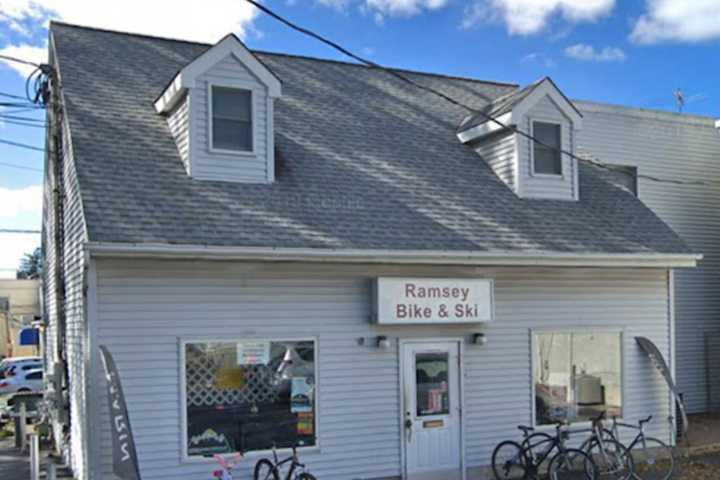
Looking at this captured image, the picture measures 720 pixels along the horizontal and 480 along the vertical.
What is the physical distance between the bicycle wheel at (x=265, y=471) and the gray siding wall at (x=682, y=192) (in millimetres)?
10004

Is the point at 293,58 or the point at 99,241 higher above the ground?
the point at 293,58

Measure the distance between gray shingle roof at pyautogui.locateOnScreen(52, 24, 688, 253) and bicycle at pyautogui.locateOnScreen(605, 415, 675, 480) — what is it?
2918mm

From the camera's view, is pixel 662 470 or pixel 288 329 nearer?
pixel 288 329

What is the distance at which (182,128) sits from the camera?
10.3m

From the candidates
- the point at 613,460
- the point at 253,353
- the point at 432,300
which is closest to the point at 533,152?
the point at 432,300

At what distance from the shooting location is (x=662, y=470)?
10953 mm

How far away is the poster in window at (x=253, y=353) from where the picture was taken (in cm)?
933

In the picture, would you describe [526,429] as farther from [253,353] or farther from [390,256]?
[253,353]

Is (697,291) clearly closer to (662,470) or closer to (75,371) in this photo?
(662,470)

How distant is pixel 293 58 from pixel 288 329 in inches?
281

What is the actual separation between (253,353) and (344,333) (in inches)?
52.2

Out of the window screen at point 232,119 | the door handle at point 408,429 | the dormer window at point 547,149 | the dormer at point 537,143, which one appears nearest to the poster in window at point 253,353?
the door handle at point 408,429

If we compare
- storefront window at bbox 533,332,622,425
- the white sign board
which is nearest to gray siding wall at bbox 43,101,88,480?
the white sign board

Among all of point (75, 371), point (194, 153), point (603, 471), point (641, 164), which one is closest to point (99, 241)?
point (194, 153)
